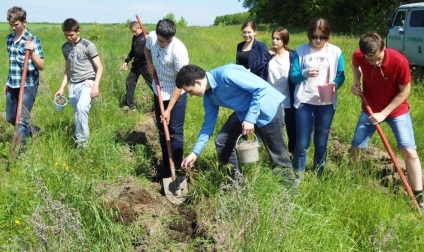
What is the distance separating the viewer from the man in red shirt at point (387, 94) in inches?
137

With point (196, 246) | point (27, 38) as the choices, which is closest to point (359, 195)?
point (196, 246)

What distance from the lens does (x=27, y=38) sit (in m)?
4.66

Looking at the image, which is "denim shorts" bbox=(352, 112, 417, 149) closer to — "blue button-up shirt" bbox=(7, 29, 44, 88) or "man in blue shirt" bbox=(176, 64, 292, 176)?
"man in blue shirt" bbox=(176, 64, 292, 176)

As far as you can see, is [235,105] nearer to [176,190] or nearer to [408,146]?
[176,190]

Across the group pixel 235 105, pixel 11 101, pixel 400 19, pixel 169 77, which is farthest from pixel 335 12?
pixel 235 105

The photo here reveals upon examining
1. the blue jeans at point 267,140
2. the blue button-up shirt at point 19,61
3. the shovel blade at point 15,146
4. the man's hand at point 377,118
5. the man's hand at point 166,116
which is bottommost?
the shovel blade at point 15,146

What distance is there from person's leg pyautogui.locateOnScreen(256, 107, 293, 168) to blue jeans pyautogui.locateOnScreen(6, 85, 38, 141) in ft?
7.85

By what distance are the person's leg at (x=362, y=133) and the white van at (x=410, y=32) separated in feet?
22.6

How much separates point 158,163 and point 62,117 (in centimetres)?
170

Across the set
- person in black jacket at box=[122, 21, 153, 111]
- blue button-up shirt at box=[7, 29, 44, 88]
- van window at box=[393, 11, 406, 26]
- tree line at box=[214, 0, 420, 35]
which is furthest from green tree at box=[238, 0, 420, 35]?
blue button-up shirt at box=[7, 29, 44, 88]

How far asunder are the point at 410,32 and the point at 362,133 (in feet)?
25.5

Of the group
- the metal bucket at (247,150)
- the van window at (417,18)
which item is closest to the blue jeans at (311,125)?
the metal bucket at (247,150)

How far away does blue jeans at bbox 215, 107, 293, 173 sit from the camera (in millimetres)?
3669

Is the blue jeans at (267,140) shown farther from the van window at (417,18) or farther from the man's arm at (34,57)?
the van window at (417,18)
